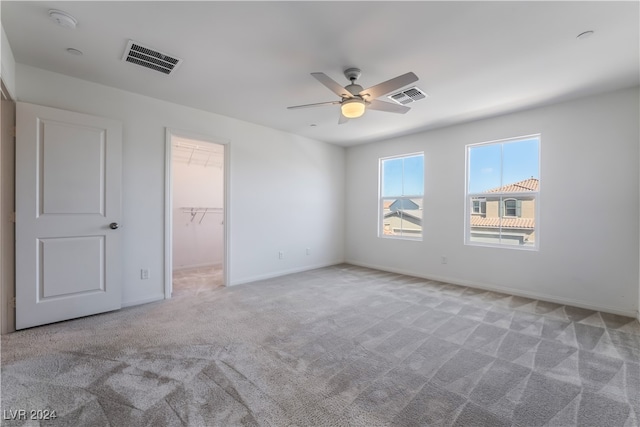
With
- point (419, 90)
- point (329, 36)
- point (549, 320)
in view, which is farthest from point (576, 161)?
point (329, 36)

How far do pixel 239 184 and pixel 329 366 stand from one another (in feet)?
10.2

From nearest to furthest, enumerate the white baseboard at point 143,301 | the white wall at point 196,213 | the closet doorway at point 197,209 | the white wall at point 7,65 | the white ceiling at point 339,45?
the white ceiling at point 339,45 → the white wall at point 7,65 → the white baseboard at point 143,301 → the closet doorway at point 197,209 → the white wall at point 196,213

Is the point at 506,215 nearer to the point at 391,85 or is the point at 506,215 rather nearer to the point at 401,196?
the point at 401,196

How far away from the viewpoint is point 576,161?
11.3ft

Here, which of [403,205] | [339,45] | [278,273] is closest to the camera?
[339,45]

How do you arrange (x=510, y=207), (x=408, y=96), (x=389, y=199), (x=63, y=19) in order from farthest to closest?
1. (x=389, y=199)
2. (x=510, y=207)
3. (x=408, y=96)
4. (x=63, y=19)

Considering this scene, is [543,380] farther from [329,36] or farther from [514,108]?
[514,108]

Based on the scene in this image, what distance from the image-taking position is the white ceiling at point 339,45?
6.40 feet

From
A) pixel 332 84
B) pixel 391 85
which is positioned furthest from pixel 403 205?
pixel 332 84

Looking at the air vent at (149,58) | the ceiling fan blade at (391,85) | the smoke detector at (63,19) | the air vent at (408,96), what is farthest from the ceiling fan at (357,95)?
the smoke detector at (63,19)

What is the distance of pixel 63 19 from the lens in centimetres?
203

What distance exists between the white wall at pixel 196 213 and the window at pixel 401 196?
3426 mm

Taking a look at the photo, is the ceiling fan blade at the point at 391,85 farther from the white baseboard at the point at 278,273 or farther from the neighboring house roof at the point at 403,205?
the white baseboard at the point at 278,273
